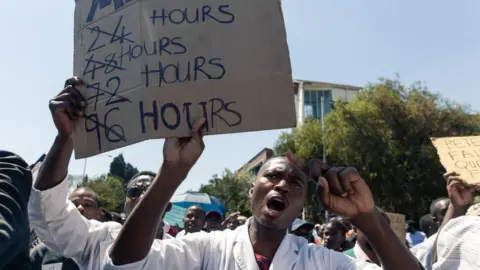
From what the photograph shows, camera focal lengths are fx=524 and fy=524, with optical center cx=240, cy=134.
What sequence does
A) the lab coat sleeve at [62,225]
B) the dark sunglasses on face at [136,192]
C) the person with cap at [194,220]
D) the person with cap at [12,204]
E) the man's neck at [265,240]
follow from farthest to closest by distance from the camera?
the person with cap at [194,220], the dark sunglasses on face at [136,192], the man's neck at [265,240], the lab coat sleeve at [62,225], the person with cap at [12,204]

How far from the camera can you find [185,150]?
2.04 meters

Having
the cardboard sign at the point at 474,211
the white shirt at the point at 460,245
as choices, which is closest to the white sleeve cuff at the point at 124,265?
the white shirt at the point at 460,245

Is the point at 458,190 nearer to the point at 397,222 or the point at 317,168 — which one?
the point at 317,168

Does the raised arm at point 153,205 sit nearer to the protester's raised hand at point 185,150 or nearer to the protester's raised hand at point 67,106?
the protester's raised hand at point 185,150

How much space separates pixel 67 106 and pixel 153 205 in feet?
2.01

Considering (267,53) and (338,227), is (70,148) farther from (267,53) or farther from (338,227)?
(338,227)

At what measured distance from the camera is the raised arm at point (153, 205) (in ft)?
6.57

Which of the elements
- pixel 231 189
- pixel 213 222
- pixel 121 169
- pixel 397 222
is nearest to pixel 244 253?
pixel 397 222

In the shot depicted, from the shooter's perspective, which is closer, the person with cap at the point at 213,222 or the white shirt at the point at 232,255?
the white shirt at the point at 232,255

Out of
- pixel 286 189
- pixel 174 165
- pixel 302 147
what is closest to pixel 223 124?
pixel 174 165

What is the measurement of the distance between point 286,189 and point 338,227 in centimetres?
384

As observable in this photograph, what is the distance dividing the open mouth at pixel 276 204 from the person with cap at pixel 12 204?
1236 millimetres

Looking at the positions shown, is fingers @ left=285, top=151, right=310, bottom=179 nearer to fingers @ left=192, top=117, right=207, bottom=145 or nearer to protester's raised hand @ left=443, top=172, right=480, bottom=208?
fingers @ left=192, top=117, right=207, bottom=145

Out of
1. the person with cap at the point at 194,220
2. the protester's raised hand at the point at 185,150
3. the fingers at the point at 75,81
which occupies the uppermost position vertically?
the fingers at the point at 75,81
